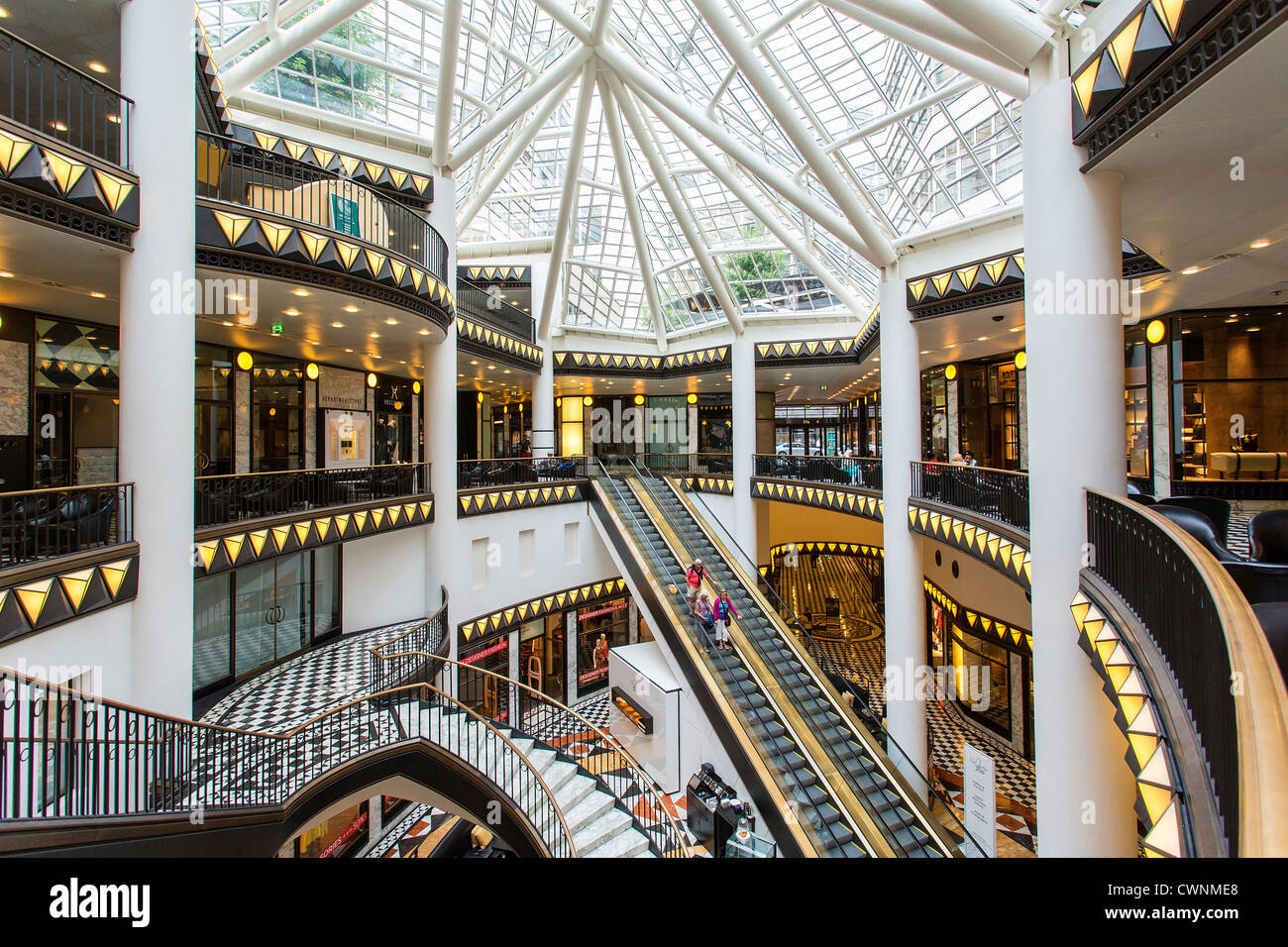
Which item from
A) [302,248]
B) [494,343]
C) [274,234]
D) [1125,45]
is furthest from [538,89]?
[1125,45]

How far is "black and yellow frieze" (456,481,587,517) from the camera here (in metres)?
17.4

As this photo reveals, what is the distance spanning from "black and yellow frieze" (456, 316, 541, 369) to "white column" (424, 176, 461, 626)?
1372mm

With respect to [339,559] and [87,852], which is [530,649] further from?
[87,852]

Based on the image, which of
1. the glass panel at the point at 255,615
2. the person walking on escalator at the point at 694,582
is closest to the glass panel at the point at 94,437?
the glass panel at the point at 255,615

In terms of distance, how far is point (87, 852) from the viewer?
5.56 metres

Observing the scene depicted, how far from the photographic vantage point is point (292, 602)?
47.7 feet

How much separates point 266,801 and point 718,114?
19.0 m

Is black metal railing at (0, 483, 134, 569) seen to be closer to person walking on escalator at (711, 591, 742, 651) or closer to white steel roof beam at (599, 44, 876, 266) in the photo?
person walking on escalator at (711, 591, 742, 651)

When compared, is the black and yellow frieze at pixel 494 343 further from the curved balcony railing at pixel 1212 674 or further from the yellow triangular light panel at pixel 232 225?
the curved balcony railing at pixel 1212 674

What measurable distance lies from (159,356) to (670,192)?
13.7 m

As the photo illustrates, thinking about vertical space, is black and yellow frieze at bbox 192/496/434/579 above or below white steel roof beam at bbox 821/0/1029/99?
below

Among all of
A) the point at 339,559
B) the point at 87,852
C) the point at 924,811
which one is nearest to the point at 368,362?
the point at 339,559

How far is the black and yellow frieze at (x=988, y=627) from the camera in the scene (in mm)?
14828

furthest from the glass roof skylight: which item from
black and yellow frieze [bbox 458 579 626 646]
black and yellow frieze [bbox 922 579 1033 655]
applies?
black and yellow frieze [bbox 458 579 626 646]
